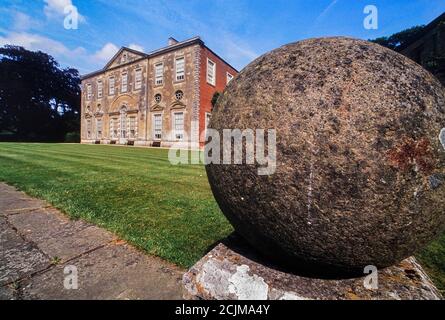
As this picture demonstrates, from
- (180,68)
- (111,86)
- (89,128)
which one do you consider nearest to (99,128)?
(89,128)

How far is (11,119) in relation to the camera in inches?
1891

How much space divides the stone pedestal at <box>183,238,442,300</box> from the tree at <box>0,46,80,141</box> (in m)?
59.3

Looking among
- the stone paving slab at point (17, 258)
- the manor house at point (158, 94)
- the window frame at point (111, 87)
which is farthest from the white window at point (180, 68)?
the stone paving slab at point (17, 258)

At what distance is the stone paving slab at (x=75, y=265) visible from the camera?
2.40 metres

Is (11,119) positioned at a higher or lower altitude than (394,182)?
higher

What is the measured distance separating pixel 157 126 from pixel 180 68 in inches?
283

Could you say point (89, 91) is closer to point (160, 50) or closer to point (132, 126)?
A: point (132, 126)

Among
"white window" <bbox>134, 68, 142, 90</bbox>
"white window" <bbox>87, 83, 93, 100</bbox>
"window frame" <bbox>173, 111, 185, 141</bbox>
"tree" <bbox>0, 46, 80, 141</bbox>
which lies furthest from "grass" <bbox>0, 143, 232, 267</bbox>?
"tree" <bbox>0, 46, 80, 141</bbox>

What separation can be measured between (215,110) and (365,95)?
1.31 meters

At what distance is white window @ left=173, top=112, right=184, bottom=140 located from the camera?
1084 inches

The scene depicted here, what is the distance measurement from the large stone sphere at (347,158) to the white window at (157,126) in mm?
28600

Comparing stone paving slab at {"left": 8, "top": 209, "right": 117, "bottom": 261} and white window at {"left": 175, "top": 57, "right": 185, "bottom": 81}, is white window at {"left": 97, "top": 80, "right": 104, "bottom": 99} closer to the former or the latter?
white window at {"left": 175, "top": 57, "right": 185, "bottom": 81}
